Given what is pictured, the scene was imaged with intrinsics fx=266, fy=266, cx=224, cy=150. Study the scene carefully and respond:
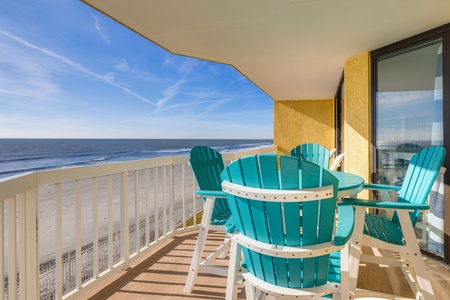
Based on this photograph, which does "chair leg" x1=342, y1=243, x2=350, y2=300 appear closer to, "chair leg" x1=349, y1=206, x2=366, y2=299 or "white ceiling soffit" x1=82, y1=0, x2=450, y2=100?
"chair leg" x1=349, y1=206, x2=366, y2=299

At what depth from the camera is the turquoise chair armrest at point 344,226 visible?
111cm

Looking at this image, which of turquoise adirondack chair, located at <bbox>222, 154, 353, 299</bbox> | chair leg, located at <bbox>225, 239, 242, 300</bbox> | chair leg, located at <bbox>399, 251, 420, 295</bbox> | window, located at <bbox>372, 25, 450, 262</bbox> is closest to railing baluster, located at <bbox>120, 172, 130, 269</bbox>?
chair leg, located at <bbox>225, 239, 242, 300</bbox>

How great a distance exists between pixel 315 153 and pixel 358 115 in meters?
0.76

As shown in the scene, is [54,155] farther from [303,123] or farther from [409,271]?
[409,271]

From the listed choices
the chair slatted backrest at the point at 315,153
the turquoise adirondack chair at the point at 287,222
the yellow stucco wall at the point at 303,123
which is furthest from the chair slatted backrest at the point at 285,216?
the yellow stucco wall at the point at 303,123

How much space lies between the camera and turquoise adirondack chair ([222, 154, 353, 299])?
1.07 meters

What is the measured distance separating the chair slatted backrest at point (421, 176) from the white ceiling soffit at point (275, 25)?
1308 mm

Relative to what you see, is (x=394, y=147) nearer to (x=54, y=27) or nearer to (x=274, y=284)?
(x=274, y=284)

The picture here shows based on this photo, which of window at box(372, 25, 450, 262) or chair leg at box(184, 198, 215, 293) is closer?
chair leg at box(184, 198, 215, 293)

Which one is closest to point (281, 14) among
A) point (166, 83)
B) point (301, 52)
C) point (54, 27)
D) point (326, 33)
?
point (326, 33)

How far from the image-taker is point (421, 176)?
1819 mm

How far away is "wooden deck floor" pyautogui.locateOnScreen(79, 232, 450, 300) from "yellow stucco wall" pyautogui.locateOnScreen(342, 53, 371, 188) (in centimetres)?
140

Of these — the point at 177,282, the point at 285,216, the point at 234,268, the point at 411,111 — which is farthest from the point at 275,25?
the point at 177,282

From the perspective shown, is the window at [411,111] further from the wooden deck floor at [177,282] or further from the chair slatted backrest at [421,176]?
the chair slatted backrest at [421,176]
